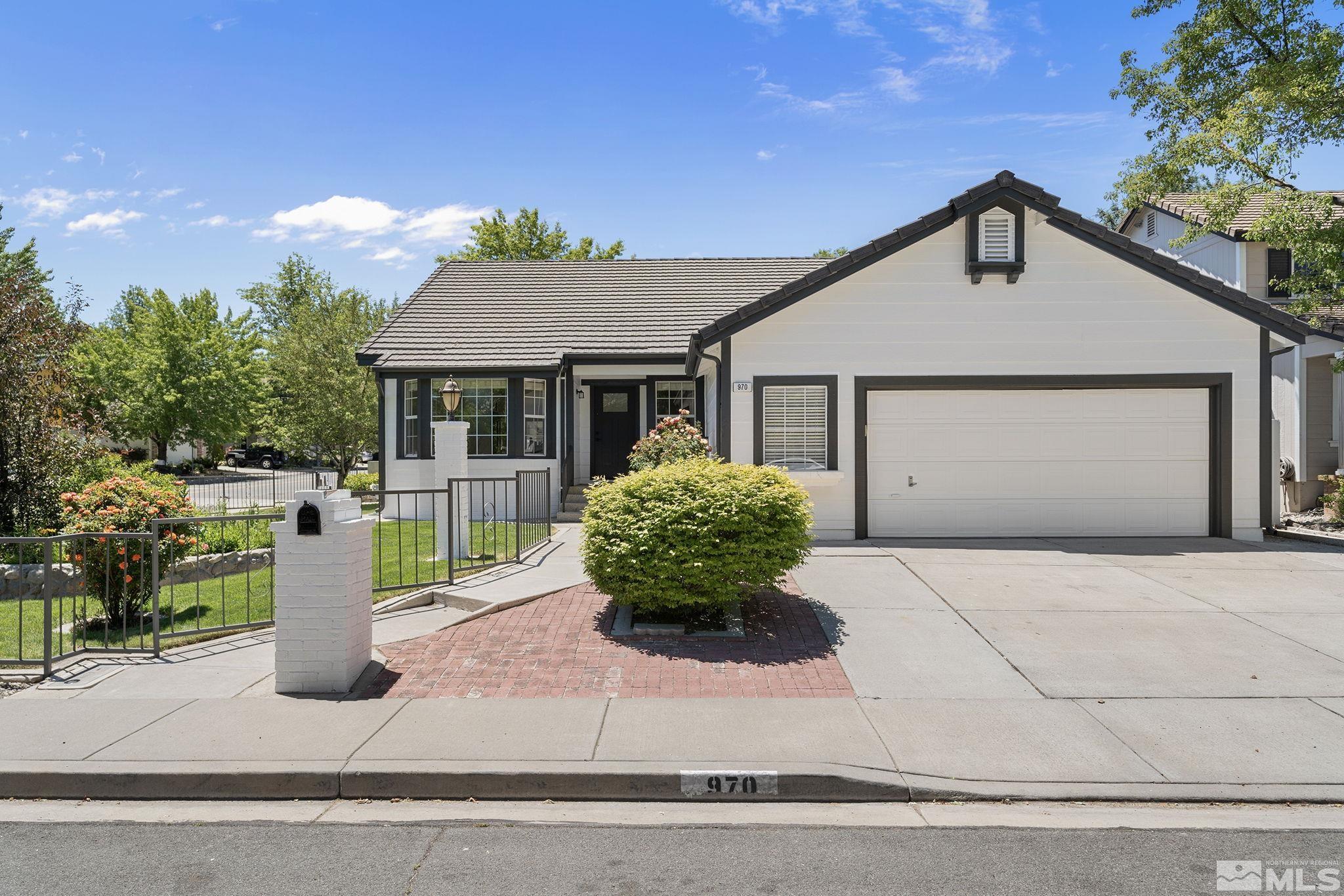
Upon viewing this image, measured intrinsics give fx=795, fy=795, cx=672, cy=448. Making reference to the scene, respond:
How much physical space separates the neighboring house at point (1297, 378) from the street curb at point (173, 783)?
17.7m

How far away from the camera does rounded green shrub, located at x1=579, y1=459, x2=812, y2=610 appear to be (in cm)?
717

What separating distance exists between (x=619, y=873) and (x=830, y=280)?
10151 millimetres

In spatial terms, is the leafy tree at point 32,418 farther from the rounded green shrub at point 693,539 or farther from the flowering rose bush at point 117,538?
the rounded green shrub at point 693,539

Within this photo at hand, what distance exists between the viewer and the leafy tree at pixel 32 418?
482 inches

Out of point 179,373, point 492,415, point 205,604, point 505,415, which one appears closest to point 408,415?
point 492,415

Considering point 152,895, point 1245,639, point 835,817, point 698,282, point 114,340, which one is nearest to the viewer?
point 152,895

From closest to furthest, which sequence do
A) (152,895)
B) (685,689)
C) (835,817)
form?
(152,895) < (835,817) < (685,689)

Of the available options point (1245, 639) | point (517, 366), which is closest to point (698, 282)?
point (517, 366)

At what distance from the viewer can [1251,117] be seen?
553 inches

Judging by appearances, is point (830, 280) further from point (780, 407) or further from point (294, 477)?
point (294, 477)

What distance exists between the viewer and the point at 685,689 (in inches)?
235

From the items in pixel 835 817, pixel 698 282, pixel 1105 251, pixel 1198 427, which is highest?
pixel 698 282

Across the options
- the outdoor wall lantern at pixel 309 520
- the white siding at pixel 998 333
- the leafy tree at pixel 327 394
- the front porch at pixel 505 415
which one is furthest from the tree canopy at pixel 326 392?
the outdoor wall lantern at pixel 309 520

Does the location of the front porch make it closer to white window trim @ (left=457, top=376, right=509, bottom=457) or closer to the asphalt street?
white window trim @ (left=457, top=376, right=509, bottom=457)
